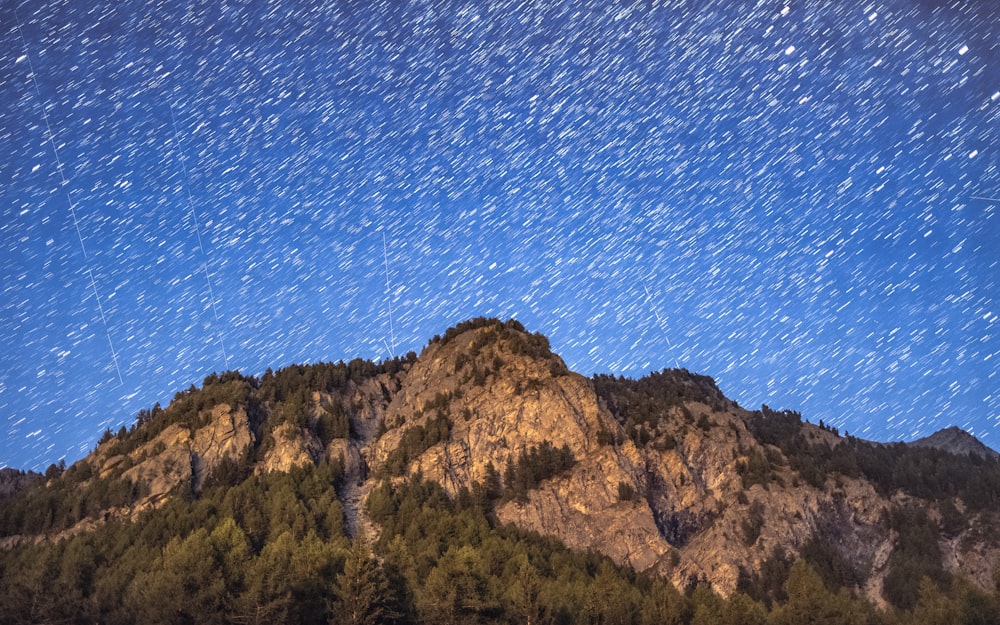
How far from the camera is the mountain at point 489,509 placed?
86.7m

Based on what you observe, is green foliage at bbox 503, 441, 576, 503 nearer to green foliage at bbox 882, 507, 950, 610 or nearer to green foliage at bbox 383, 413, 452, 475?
green foliage at bbox 383, 413, 452, 475

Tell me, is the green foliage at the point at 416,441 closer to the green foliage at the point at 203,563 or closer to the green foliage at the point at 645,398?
the green foliage at the point at 203,563

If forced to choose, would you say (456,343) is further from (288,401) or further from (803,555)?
(803,555)

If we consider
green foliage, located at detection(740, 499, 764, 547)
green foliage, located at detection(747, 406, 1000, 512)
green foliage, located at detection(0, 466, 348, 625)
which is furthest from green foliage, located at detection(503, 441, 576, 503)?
green foliage, located at detection(747, 406, 1000, 512)

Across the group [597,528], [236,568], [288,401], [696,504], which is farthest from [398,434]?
[236,568]

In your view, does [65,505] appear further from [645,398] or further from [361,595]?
[645,398]

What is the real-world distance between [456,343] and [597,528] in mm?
61805

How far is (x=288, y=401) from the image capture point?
533ft

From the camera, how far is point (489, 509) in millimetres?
132375

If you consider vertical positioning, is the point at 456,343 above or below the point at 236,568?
above

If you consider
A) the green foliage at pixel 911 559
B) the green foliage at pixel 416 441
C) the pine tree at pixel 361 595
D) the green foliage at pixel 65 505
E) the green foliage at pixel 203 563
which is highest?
the green foliage at pixel 65 505

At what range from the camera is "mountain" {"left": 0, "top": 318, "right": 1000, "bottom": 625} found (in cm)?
8669

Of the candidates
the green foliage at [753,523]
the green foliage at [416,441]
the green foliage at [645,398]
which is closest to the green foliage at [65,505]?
the green foliage at [416,441]

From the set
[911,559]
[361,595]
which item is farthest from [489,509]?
[911,559]
